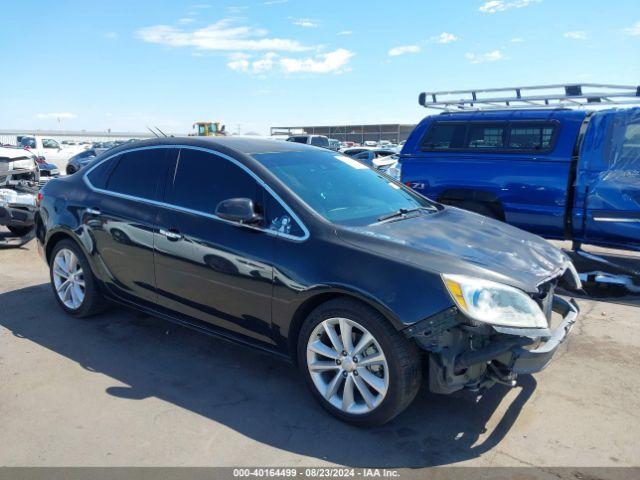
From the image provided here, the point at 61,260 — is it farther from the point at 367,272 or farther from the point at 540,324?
the point at 540,324

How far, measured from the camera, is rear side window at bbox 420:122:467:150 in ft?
24.1

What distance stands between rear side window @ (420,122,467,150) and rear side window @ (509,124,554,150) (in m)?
0.67

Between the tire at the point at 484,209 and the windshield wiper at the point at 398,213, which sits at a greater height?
the windshield wiper at the point at 398,213

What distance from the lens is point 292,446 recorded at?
9.80 feet

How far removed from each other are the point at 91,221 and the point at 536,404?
376 cm

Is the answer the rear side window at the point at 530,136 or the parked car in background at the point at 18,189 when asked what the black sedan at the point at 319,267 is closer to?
the rear side window at the point at 530,136

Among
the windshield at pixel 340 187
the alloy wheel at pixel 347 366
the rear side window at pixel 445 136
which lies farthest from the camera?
the rear side window at pixel 445 136

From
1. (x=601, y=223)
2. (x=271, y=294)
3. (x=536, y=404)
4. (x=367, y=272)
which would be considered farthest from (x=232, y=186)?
(x=601, y=223)

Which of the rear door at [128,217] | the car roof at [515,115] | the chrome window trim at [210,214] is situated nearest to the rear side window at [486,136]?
the car roof at [515,115]

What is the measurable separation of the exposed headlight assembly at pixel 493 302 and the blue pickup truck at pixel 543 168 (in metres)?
4.05

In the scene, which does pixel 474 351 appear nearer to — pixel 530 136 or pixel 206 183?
pixel 206 183

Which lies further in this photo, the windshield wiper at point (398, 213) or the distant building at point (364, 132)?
the distant building at point (364, 132)

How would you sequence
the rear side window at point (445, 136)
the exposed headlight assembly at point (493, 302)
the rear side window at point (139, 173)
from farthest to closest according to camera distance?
the rear side window at point (445, 136) < the rear side window at point (139, 173) < the exposed headlight assembly at point (493, 302)

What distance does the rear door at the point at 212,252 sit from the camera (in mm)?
A: 3492
